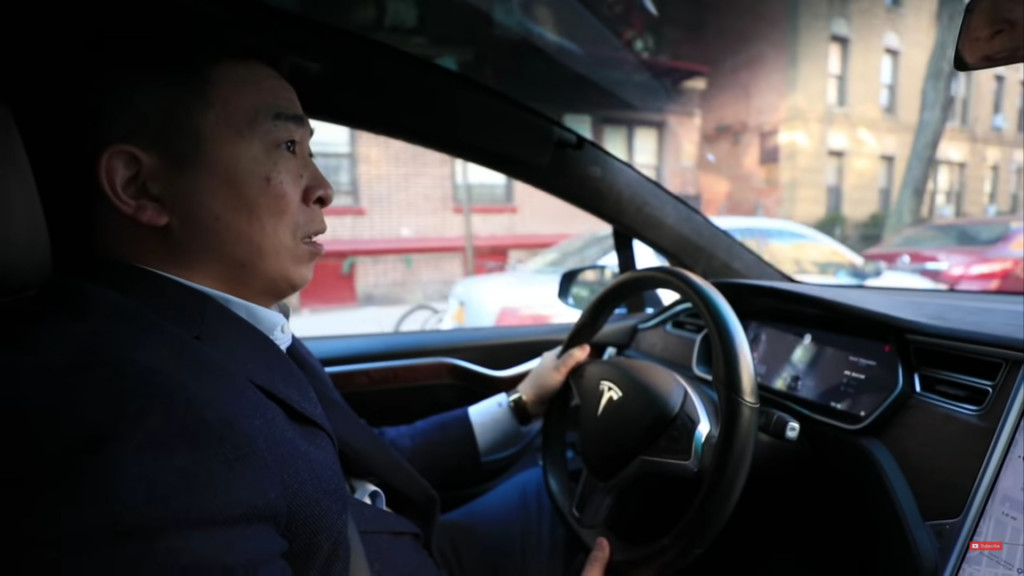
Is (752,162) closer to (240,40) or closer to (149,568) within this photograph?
(240,40)

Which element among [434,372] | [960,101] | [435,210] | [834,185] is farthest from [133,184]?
[435,210]


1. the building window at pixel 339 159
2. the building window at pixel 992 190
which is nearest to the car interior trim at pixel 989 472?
the building window at pixel 992 190

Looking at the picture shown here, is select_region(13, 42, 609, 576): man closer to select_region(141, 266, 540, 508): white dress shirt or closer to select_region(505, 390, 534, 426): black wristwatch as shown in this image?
select_region(141, 266, 540, 508): white dress shirt

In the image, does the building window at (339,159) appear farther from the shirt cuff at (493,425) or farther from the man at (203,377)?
the shirt cuff at (493,425)

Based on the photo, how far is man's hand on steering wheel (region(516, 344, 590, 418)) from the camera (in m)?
1.70

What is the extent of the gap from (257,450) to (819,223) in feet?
9.66

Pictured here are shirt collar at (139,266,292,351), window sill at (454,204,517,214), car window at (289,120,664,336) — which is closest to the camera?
shirt collar at (139,266,292,351)

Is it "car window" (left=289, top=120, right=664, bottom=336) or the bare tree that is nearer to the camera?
the bare tree

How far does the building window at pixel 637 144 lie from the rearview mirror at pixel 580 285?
1.67 feet

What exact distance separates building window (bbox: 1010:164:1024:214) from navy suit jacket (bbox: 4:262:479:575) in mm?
2428

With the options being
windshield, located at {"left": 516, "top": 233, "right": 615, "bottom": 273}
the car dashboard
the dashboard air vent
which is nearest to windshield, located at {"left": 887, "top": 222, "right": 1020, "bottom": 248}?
the car dashboard

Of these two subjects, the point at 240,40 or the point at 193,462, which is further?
the point at 240,40

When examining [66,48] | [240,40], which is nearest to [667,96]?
[240,40]

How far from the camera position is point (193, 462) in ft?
2.55
